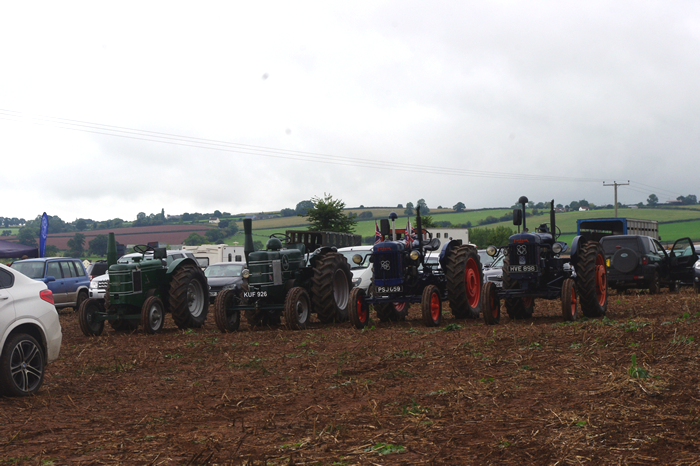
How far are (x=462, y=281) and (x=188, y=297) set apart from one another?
5727 mm

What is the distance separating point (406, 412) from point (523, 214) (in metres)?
8.61

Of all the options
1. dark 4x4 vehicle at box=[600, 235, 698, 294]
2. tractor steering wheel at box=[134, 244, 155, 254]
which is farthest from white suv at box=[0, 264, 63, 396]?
dark 4x4 vehicle at box=[600, 235, 698, 294]

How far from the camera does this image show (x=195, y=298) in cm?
1505

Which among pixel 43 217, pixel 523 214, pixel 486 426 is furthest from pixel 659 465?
pixel 43 217

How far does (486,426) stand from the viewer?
5.12 m

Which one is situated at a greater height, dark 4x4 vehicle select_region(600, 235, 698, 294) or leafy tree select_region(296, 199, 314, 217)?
leafy tree select_region(296, 199, 314, 217)

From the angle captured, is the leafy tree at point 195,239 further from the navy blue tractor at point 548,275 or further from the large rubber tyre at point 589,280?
the large rubber tyre at point 589,280

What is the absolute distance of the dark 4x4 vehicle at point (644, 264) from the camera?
20.3 metres

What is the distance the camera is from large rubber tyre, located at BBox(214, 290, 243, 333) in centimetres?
1334

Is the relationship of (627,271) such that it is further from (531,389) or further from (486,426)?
(486,426)

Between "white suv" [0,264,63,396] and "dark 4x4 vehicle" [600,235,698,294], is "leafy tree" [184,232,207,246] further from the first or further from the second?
"white suv" [0,264,63,396]

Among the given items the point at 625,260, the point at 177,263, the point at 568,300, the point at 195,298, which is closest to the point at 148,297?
the point at 177,263

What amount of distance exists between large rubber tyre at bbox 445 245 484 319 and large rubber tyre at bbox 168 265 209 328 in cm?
532

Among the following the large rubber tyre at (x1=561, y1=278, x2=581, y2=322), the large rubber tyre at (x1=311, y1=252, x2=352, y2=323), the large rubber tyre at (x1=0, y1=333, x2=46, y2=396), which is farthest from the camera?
the large rubber tyre at (x1=311, y1=252, x2=352, y2=323)
